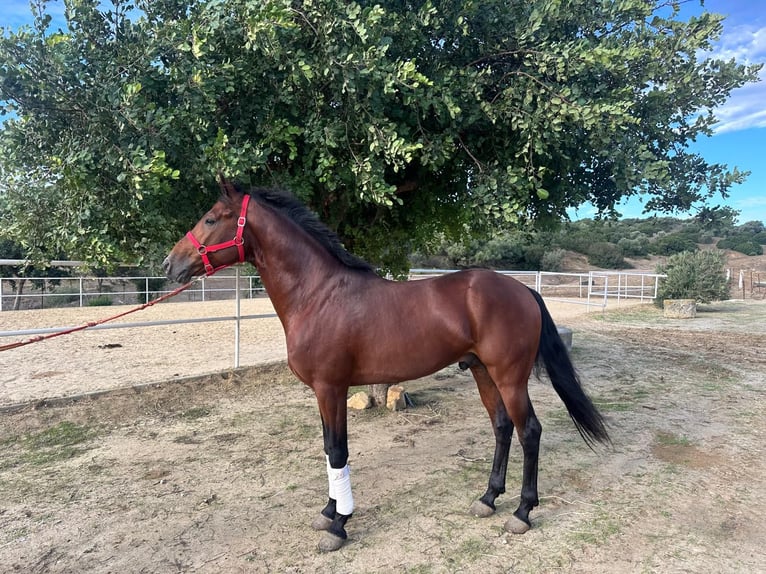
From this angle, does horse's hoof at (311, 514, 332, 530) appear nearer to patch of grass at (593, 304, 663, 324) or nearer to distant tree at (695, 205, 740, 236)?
distant tree at (695, 205, 740, 236)

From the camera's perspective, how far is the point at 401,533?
9.09 feet

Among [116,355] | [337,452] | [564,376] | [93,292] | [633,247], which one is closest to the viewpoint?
[337,452]

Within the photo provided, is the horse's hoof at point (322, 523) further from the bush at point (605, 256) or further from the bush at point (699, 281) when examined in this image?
the bush at point (605, 256)

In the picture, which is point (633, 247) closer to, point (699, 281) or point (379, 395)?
point (699, 281)

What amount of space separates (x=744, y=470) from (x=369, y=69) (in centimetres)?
418

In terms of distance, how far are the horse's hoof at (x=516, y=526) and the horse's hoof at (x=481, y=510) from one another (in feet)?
0.52

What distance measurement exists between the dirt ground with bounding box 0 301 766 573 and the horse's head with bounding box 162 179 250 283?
1612mm

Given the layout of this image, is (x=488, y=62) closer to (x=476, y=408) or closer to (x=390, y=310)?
(x=390, y=310)

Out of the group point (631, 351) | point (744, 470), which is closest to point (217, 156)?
point (744, 470)

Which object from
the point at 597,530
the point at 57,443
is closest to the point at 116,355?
the point at 57,443

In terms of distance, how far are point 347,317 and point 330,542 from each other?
4.27ft

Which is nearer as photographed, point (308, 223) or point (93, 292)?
point (308, 223)

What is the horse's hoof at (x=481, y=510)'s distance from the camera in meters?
2.97

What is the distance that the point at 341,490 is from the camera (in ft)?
8.93
